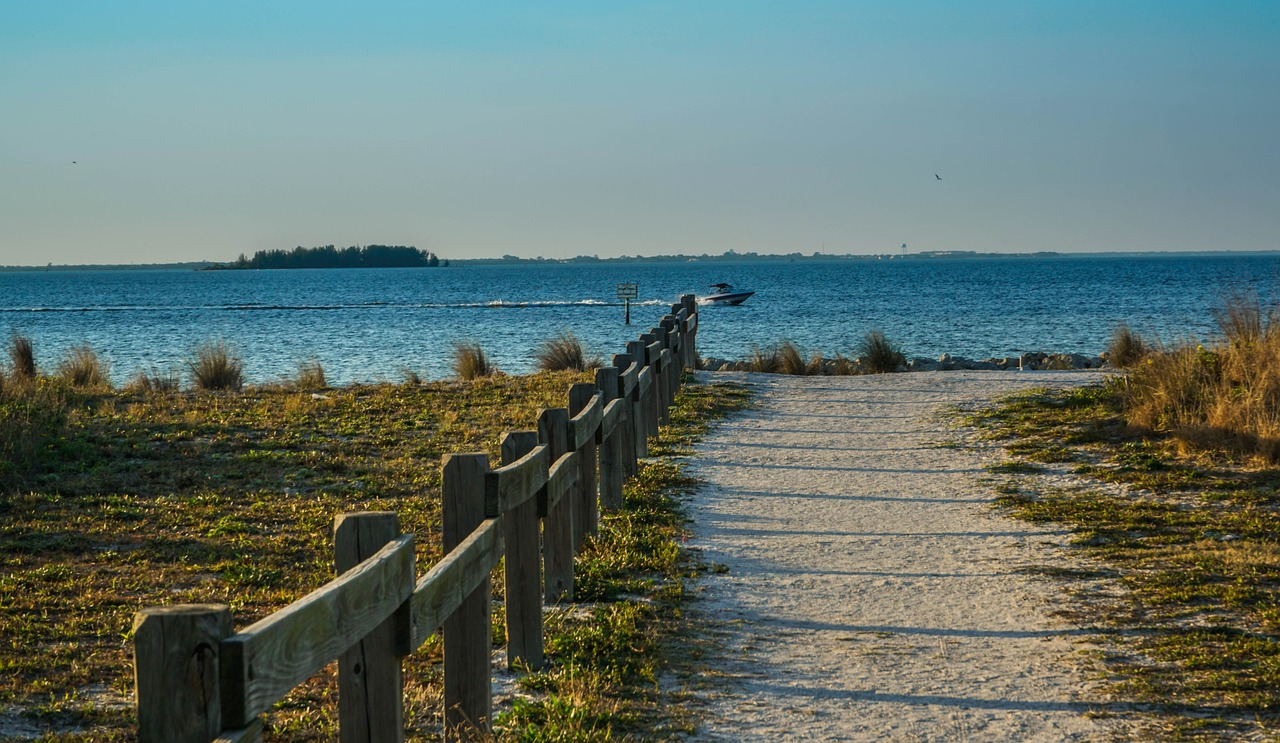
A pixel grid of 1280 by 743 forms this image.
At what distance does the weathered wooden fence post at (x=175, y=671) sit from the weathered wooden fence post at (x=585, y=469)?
201 inches

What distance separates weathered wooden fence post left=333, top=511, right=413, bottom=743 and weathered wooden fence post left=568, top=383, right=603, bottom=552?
13.0ft

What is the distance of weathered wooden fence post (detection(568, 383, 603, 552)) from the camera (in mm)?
7727

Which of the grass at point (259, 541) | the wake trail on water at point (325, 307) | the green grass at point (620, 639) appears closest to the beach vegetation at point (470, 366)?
the grass at point (259, 541)

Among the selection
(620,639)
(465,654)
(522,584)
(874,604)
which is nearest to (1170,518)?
(874,604)

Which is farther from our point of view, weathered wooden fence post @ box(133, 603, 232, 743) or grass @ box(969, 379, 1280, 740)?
grass @ box(969, 379, 1280, 740)

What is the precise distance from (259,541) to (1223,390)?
8949 mm

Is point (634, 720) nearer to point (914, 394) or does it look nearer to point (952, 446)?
point (952, 446)

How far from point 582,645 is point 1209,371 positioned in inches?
351

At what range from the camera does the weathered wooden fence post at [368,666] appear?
342 centimetres

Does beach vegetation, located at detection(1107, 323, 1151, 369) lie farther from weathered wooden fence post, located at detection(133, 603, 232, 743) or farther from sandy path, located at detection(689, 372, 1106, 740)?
weathered wooden fence post, located at detection(133, 603, 232, 743)

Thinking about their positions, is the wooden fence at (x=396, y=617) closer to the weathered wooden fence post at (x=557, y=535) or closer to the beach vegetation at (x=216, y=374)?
the weathered wooden fence post at (x=557, y=535)

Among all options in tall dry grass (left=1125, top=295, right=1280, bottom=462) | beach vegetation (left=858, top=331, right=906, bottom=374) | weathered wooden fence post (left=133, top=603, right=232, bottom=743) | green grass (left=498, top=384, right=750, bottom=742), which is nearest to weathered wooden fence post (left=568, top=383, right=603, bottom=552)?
green grass (left=498, top=384, right=750, bottom=742)

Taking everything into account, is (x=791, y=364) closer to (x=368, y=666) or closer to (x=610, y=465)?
(x=610, y=465)

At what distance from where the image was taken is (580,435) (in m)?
7.25
